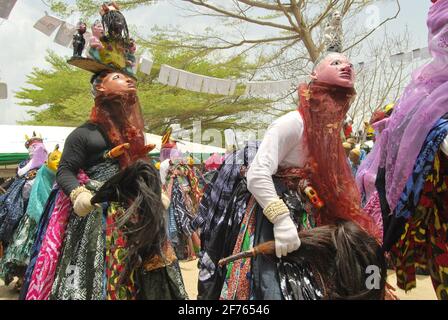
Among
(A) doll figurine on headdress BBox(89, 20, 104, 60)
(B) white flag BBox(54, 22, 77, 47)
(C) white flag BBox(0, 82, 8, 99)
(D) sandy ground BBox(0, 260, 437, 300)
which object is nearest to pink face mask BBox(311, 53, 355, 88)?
(A) doll figurine on headdress BBox(89, 20, 104, 60)

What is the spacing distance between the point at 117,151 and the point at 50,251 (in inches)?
25.0

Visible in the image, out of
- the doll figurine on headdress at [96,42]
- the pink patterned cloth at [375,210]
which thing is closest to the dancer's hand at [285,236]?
the pink patterned cloth at [375,210]

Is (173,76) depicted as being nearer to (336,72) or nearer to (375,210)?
(375,210)

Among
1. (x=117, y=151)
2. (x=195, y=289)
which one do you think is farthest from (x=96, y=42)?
(x=195, y=289)

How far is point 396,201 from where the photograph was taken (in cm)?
226

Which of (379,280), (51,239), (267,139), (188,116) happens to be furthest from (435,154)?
(188,116)

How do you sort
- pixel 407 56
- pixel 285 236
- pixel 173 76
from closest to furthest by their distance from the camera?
pixel 285 236
pixel 407 56
pixel 173 76

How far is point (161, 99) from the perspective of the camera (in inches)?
786

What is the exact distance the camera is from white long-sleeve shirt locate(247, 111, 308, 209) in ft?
7.36

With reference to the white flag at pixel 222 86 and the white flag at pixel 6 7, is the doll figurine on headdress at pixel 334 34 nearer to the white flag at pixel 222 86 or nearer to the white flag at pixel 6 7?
the white flag at pixel 6 7

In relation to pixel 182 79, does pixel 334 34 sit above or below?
below

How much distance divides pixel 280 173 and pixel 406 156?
611mm

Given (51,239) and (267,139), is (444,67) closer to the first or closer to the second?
(267,139)
